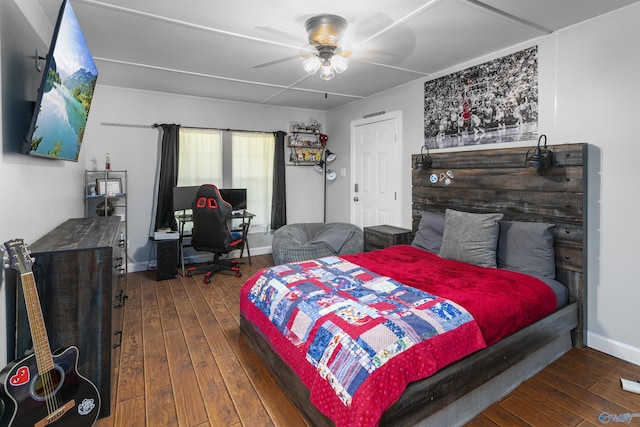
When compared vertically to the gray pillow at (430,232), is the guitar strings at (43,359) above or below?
below

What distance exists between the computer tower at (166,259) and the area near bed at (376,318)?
2036 millimetres

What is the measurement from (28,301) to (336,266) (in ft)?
6.28

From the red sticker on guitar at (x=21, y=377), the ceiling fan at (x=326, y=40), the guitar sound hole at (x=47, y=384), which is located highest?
the ceiling fan at (x=326, y=40)

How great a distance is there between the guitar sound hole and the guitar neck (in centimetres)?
3

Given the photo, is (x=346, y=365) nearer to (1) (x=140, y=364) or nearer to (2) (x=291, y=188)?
(1) (x=140, y=364)

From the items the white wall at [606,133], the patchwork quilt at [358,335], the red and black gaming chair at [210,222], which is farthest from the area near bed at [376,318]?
the red and black gaming chair at [210,222]

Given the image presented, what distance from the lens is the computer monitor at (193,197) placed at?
181 inches

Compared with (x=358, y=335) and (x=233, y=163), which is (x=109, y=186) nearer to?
(x=233, y=163)

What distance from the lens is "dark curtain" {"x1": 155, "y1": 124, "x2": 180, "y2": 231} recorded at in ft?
15.2

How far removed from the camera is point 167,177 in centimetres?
465

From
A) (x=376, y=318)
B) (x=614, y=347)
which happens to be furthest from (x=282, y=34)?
(x=614, y=347)

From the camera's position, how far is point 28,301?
1.52 meters

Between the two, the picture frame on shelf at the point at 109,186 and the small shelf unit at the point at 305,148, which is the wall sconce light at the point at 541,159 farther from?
the picture frame on shelf at the point at 109,186

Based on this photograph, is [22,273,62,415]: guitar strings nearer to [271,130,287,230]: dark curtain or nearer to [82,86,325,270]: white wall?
[82,86,325,270]: white wall
